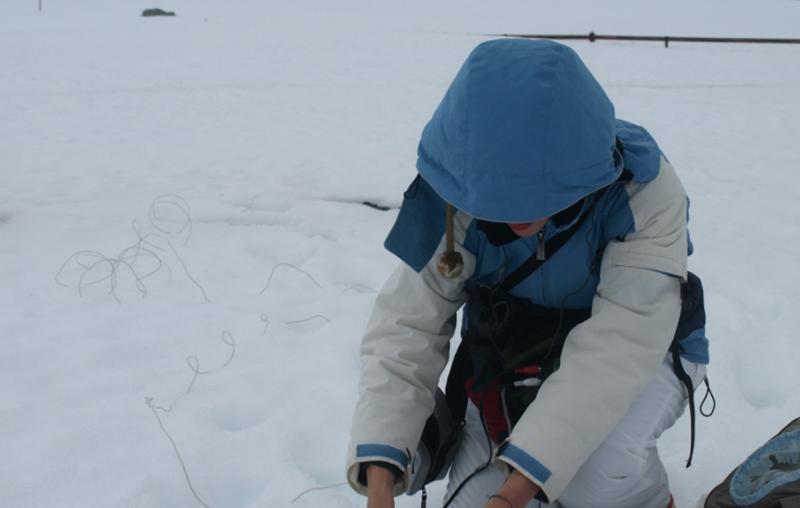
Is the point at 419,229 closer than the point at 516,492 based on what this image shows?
No

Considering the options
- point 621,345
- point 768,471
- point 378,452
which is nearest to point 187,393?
point 378,452

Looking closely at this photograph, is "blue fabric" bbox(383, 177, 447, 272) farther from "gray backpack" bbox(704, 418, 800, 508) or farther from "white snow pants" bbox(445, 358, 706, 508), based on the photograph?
"gray backpack" bbox(704, 418, 800, 508)

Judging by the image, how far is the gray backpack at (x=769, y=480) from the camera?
1.16 meters

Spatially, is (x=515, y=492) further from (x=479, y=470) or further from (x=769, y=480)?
(x=769, y=480)

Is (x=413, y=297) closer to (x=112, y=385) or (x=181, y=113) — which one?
(x=112, y=385)

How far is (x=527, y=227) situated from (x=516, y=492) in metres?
0.41

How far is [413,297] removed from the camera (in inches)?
53.2

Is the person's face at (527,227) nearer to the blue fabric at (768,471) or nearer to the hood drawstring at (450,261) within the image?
the hood drawstring at (450,261)

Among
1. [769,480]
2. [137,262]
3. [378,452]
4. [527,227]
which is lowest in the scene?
[137,262]

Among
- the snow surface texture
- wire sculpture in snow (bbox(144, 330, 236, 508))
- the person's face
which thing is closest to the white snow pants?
the snow surface texture

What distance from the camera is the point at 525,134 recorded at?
3.32 feet

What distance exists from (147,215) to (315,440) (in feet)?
5.79

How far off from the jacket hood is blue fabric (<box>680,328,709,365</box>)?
415 millimetres

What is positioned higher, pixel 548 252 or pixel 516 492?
pixel 548 252
